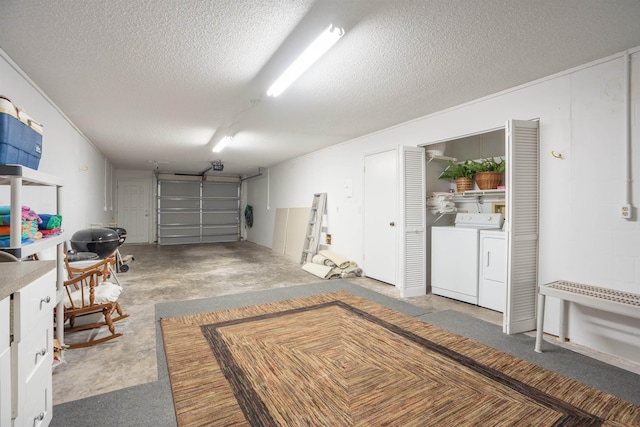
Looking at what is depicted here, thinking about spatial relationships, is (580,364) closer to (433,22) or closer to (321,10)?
(433,22)

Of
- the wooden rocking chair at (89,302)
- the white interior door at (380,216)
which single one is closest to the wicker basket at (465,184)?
the white interior door at (380,216)

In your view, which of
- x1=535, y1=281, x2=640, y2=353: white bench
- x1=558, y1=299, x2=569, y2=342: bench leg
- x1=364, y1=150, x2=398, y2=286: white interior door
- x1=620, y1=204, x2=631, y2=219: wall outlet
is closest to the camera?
x1=535, y1=281, x2=640, y2=353: white bench

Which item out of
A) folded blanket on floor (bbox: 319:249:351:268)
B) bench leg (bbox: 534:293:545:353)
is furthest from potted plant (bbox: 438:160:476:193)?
folded blanket on floor (bbox: 319:249:351:268)

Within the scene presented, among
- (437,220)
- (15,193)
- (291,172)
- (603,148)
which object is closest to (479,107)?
(603,148)

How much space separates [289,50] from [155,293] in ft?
12.3

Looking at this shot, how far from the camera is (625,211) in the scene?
247 cm

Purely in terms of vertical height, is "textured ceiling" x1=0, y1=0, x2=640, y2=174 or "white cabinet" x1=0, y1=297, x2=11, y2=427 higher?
"textured ceiling" x1=0, y1=0, x2=640, y2=174

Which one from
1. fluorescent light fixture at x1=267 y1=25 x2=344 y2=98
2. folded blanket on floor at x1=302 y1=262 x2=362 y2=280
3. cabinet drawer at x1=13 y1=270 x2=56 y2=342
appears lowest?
folded blanket on floor at x1=302 y1=262 x2=362 y2=280

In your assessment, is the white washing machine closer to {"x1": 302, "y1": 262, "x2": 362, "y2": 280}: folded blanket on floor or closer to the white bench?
the white bench

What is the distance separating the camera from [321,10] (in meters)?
1.94

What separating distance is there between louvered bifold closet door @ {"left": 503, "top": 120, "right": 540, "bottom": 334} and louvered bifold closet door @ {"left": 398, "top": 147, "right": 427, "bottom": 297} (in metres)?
1.36

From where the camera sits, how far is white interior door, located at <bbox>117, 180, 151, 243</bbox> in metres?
9.87

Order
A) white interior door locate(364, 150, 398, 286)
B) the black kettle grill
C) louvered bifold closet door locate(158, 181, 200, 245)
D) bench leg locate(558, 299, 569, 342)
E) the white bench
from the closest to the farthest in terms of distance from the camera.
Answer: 1. the white bench
2. bench leg locate(558, 299, 569, 342)
3. the black kettle grill
4. white interior door locate(364, 150, 398, 286)
5. louvered bifold closet door locate(158, 181, 200, 245)

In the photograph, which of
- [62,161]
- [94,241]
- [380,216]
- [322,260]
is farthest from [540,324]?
[62,161]
